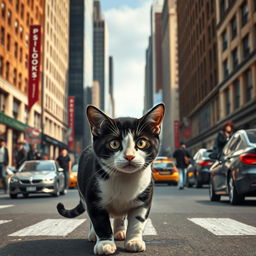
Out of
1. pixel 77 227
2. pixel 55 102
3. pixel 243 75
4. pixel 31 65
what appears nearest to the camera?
pixel 77 227

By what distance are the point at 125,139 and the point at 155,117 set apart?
358 millimetres

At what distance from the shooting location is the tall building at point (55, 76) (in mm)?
60094

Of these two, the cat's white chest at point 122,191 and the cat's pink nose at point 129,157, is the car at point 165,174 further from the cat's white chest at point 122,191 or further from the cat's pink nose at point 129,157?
the cat's pink nose at point 129,157

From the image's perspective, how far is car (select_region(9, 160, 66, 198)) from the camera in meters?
14.3

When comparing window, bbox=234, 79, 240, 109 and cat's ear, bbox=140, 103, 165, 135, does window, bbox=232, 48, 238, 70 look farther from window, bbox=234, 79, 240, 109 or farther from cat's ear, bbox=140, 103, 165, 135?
cat's ear, bbox=140, 103, 165, 135

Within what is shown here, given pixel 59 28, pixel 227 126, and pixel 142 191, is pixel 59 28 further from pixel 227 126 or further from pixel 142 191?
pixel 142 191

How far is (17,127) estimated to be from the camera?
39.8m

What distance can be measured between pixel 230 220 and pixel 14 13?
39.3 m

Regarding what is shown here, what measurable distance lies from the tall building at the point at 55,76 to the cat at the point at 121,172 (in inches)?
2051

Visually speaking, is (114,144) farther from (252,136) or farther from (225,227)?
(252,136)

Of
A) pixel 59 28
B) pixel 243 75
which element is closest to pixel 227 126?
pixel 243 75

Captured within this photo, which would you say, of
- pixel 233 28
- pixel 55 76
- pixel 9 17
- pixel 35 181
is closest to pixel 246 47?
pixel 233 28

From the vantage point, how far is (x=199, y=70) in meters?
59.0

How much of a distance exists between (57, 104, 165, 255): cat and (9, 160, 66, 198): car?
36.5ft
